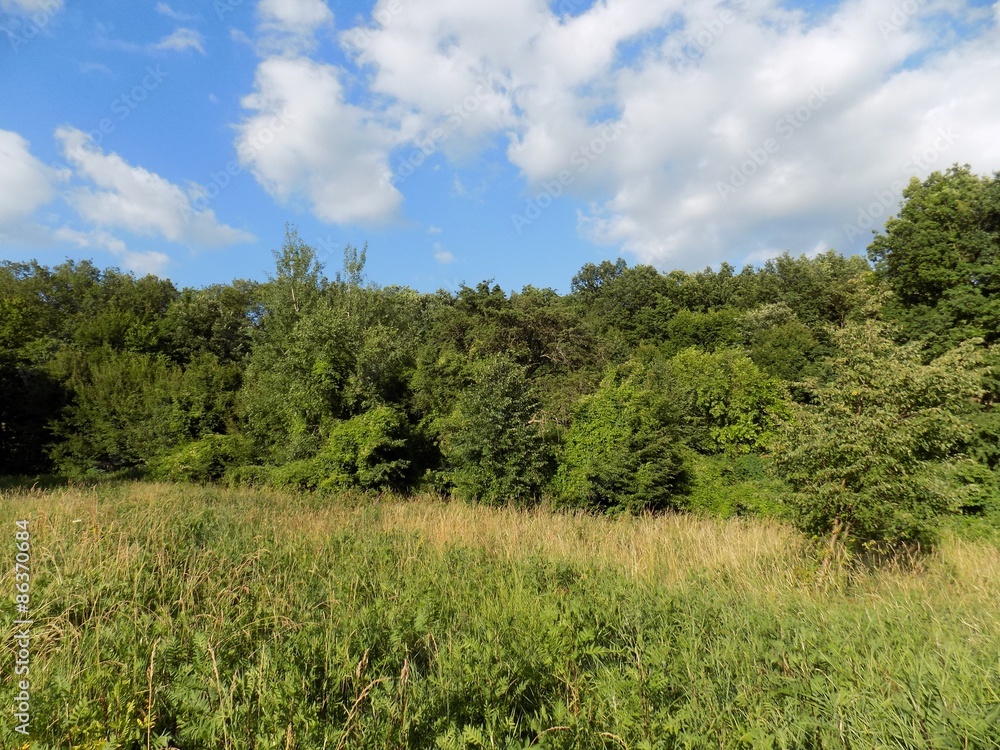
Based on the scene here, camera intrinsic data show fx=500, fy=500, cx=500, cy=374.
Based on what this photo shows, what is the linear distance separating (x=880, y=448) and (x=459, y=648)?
552cm

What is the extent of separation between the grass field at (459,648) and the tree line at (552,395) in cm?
181

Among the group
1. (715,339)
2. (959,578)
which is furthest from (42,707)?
(715,339)

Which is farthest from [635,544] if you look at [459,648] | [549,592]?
[459,648]

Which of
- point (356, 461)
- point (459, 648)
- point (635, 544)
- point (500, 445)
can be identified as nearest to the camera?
point (459, 648)

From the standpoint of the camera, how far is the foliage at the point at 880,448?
5.77m

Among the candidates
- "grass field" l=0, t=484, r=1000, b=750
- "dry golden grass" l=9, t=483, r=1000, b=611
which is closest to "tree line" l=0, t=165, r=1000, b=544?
"dry golden grass" l=9, t=483, r=1000, b=611

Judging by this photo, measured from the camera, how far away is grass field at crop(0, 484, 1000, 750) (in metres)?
2.22

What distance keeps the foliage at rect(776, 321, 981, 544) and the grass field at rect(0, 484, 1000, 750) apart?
83 cm

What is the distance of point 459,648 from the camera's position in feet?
9.55

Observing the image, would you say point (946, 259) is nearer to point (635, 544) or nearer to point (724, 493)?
point (724, 493)

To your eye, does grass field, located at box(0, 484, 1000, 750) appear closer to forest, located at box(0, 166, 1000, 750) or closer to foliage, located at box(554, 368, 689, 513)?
forest, located at box(0, 166, 1000, 750)

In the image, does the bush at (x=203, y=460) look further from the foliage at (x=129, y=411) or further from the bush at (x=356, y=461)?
the bush at (x=356, y=461)

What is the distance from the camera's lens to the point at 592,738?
7.89 feet

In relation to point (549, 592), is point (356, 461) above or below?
above
